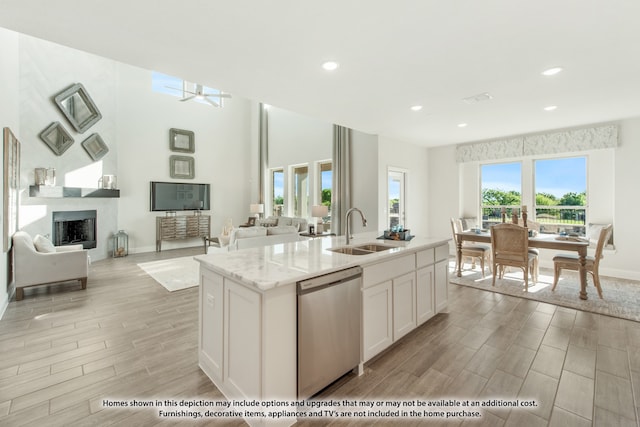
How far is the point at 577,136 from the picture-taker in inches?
197

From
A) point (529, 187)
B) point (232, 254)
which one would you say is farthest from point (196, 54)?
point (529, 187)

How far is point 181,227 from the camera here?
7.81 m

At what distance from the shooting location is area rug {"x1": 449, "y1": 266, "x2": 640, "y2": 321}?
3.38 metres

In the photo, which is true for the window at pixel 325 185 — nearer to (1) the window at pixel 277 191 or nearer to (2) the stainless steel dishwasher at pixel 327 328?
(1) the window at pixel 277 191

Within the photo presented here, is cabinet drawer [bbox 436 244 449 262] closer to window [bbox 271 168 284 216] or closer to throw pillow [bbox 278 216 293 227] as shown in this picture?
throw pillow [bbox 278 216 293 227]

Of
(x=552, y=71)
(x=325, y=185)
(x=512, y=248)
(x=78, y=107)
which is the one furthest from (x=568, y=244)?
→ (x=78, y=107)

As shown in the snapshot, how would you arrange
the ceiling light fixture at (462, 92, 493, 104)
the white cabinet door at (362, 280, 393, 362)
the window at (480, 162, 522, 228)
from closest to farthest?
the white cabinet door at (362, 280, 393, 362) → the ceiling light fixture at (462, 92, 493, 104) → the window at (480, 162, 522, 228)

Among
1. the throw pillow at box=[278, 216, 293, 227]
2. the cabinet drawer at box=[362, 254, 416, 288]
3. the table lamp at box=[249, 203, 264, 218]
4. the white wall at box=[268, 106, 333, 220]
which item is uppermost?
the white wall at box=[268, 106, 333, 220]

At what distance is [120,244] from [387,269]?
23.3 ft

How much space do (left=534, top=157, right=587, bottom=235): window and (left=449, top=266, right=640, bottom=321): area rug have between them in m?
1.03

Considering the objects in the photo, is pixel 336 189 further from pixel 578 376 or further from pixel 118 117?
pixel 118 117

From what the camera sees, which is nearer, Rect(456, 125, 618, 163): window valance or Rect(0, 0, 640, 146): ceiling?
Rect(0, 0, 640, 146): ceiling

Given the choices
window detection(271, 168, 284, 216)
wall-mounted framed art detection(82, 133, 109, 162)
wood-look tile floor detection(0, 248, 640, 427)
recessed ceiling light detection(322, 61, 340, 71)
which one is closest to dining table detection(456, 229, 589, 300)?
wood-look tile floor detection(0, 248, 640, 427)

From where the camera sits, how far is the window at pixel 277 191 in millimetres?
8845
